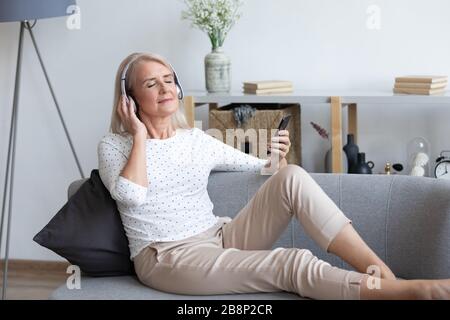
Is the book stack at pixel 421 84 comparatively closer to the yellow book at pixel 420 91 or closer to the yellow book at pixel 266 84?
the yellow book at pixel 420 91

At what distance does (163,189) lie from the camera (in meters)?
2.68

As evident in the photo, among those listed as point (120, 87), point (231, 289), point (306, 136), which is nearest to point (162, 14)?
point (306, 136)

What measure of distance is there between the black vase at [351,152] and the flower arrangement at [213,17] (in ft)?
2.33

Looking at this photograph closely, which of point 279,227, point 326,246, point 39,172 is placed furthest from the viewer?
point 39,172

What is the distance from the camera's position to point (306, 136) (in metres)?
3.76

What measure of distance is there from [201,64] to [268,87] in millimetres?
485

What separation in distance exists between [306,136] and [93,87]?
43.2 inches

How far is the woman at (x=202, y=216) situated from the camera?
232cm

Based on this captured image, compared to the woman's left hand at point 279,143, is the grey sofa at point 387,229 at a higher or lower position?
lower

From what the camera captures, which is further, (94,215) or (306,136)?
(306,136)

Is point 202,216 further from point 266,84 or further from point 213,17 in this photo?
point 213,17

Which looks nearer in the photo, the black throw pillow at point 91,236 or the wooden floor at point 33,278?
the black throw pillow at point 91,236

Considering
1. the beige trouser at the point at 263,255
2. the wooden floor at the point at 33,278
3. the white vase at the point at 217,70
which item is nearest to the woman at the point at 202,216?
the beige trouser at the point at 263,255

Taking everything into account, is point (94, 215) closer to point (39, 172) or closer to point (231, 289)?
point (231, 289)
